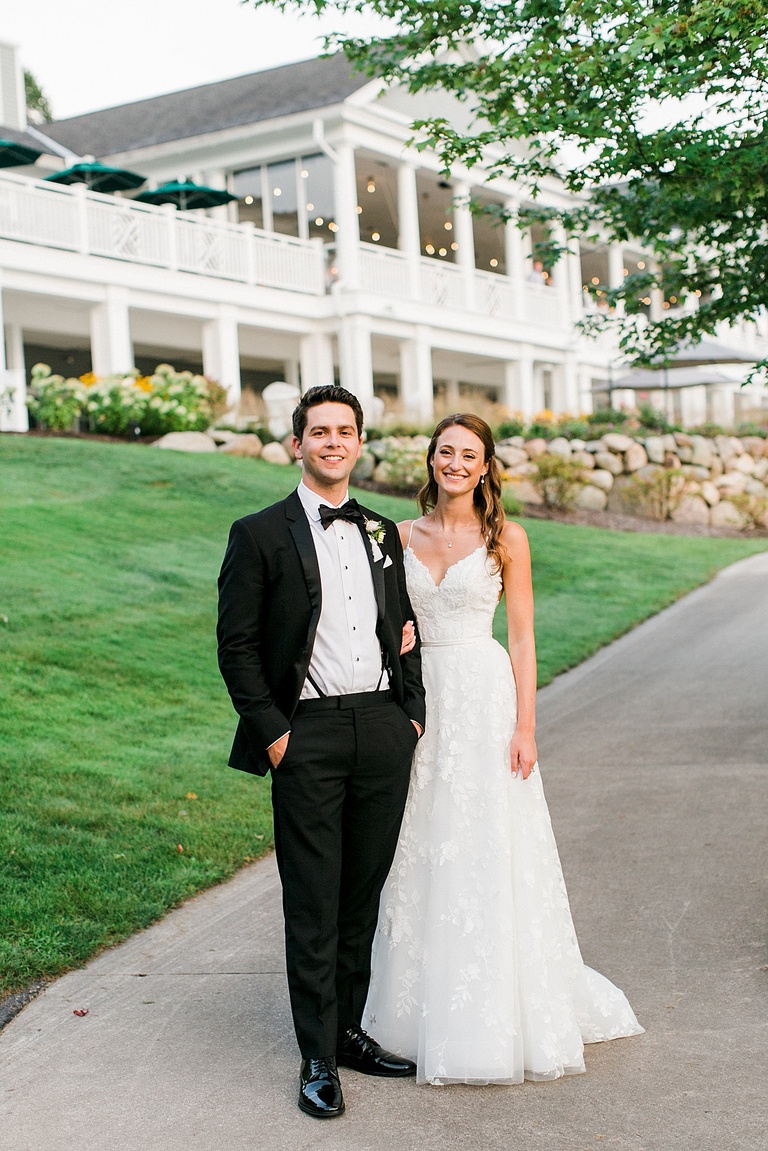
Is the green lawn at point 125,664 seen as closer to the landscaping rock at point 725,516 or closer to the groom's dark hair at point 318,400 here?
the groom's dark hair at point 318,400

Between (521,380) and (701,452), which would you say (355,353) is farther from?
(701,452)

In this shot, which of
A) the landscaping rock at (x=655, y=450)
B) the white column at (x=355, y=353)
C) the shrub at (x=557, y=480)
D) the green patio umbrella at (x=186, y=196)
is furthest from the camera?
the white column at (x=355, y=353)

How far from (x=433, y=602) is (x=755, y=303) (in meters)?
4.94

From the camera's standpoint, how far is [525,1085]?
138 inches

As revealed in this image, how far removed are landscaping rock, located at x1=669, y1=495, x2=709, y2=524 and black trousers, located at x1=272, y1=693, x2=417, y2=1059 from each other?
18.0m

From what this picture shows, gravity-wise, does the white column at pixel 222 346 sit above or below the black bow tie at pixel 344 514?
above

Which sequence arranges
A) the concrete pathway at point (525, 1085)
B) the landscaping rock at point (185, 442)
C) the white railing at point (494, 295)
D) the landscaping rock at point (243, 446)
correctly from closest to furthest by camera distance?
the concrete pathway at point (525, 1085)
the landscaping rock at point (185, 442)
the landscaping rock at point (243, 446)
the white railing at point (494, 295)

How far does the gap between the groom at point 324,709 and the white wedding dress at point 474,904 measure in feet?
0.39

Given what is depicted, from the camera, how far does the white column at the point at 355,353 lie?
2339cm

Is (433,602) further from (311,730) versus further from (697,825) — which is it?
(697,825)

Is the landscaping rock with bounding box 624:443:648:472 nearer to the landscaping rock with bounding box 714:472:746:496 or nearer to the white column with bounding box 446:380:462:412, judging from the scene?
the landscaping rock with bounding box 714:472:746:496

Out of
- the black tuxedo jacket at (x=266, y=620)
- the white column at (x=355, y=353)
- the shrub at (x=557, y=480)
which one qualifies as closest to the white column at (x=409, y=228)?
the white column at (x=355, y=353)

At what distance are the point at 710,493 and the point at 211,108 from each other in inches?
553

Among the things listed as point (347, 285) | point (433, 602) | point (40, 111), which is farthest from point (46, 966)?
point (40, 111)
